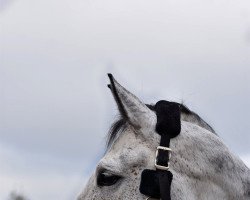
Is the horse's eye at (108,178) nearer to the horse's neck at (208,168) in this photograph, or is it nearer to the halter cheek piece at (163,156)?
the halter cheek piece at (163,156)

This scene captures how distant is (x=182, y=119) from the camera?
191 inches

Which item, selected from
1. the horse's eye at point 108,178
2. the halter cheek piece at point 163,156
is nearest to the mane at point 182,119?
the halter cheek piece at point 163,156

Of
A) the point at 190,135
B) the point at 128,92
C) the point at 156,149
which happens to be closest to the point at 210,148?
the point at 190,135

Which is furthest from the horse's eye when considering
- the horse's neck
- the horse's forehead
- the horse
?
the horse's neck

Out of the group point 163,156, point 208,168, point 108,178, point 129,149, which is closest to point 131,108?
point 129,149

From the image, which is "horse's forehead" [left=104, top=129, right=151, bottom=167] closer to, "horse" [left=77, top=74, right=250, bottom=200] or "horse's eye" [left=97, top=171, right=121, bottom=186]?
"horse" [left=77, top=74, right=250, bottom=200]

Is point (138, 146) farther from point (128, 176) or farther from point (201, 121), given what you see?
point (201, 121)

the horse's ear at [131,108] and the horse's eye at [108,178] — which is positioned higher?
the horse's ear at [131,108]

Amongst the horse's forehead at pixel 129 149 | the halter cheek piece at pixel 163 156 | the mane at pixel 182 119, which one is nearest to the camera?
the halter cheek piece at pixel 163 156

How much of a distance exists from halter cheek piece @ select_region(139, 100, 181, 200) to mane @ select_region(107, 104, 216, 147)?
0.22 meters

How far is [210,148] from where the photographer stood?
455 cm

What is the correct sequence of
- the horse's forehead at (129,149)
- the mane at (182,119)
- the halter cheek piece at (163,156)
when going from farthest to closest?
Result: 1. the mane at (182,119)
2. the horse's forehead at (129,149)
3. the halter cheek piece at (163,156)

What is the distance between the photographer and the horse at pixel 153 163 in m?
4.24

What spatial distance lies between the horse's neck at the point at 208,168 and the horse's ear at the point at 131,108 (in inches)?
11.5
